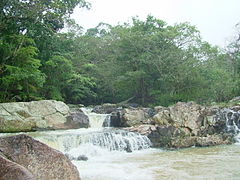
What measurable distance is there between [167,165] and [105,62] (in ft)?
60.3

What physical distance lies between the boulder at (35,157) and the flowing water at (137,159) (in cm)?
248

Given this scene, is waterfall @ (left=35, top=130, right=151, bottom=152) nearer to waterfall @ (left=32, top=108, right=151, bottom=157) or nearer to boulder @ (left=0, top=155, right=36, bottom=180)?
waterfall @ (left=32, top=108, right=151, bottom=157)

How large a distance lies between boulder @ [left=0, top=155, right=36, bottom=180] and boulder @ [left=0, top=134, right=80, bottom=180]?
0.61 m

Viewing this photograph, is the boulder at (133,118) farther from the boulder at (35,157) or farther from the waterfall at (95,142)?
the boulder at (35,157)

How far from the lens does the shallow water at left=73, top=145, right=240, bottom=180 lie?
20.0ft

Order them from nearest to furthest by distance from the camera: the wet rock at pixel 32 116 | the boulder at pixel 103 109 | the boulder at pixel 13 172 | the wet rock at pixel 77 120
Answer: the boulder at pixel 13 172 < the wet rock at pixel 32 116 < the wet rock at pixel 77 120 < the boulder at pixel 103 109

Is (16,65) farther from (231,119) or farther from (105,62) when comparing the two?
(105,62)

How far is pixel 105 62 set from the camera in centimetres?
2492

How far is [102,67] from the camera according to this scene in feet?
82.0

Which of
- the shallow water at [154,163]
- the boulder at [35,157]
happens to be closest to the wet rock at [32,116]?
the shallow water at [154,163]

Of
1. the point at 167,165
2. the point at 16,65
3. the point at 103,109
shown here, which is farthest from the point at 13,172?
the point at 103,109

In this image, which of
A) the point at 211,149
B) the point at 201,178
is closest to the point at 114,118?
the point at 211,149

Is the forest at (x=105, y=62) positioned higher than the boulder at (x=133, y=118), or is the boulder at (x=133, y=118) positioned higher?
the forest at (x=105, y=62)

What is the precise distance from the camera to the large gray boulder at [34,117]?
11.4 metres
